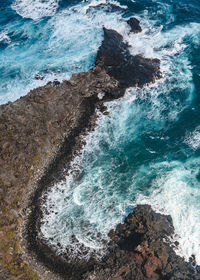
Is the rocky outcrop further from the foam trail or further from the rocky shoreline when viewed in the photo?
the foam trail

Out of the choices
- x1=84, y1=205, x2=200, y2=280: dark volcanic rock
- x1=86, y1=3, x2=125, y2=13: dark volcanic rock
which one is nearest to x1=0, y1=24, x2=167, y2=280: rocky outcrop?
x1=84, y1=205, x2=200, y2=280: dark volcanic rock

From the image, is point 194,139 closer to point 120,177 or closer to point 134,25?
point 120,177

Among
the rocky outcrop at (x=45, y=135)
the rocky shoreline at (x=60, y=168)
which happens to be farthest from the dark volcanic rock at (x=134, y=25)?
the rocky shoreline at (x=60, y=168)

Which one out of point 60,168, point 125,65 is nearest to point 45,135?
point 60,168

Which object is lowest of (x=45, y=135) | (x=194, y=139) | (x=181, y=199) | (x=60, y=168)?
(x=181, y=199)

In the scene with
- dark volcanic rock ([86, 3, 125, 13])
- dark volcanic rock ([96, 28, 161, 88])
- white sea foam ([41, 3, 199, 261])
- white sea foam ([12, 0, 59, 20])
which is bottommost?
white sea foam ([41, 3, 199, 261])
